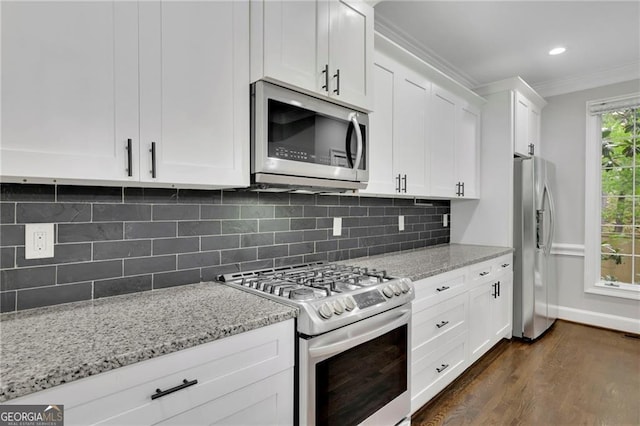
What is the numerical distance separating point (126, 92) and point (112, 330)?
0.81 m

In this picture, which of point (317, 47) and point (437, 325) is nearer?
point (317, 47)

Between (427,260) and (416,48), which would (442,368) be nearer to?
(427,260)

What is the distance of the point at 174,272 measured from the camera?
1.70 meters

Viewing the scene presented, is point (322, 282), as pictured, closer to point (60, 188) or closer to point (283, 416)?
point (283, 416)

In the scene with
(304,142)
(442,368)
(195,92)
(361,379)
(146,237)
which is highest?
(195,92)

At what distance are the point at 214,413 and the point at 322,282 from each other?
30.2 inches

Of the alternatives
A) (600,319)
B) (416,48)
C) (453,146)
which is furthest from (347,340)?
(600,319)

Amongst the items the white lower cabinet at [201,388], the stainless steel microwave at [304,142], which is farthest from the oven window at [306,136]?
the white lower cabinet at [201,388]

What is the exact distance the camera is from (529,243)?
3445 millimetres

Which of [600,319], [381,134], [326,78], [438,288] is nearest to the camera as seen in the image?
[326,78]

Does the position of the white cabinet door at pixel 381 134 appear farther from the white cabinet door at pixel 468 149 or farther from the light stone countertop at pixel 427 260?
the white cabinet door at pixel 468 149

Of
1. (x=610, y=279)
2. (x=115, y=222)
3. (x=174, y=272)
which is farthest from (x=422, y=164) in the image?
(x=610, y=279)

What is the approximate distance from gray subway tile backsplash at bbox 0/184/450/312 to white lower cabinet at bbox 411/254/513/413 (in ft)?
2.37

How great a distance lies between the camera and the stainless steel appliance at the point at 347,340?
139 centimetres
